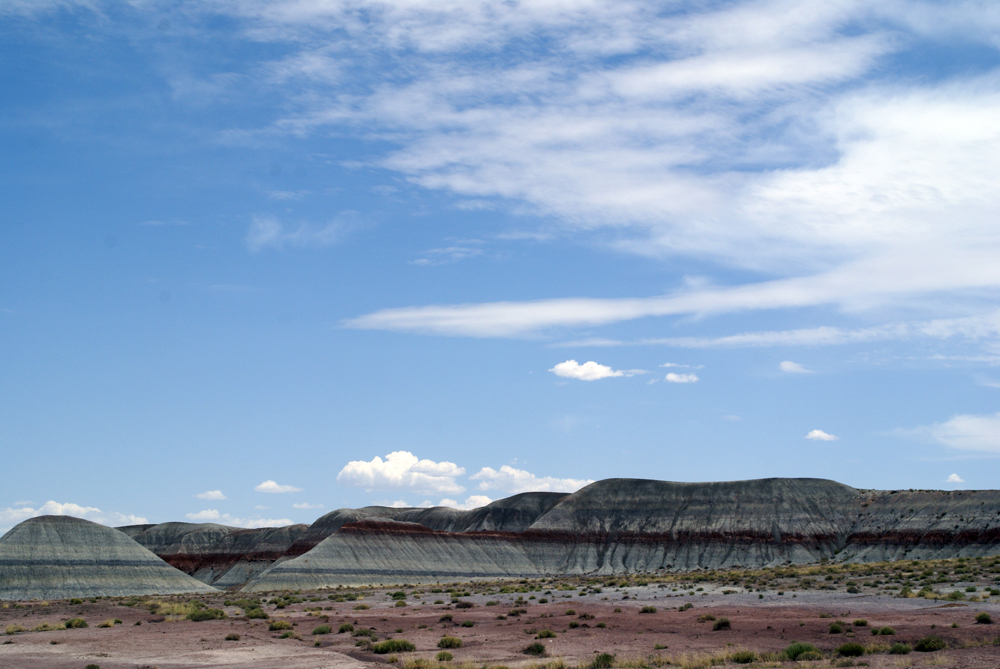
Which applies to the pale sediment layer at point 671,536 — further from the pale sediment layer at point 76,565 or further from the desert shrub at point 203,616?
the desert shrub at point 203,616

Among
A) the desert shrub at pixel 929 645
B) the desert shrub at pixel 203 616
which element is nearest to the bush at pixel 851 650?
the desert shrub at pixel 929 645

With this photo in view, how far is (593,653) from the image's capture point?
93.5 feet

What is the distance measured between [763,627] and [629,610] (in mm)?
13914

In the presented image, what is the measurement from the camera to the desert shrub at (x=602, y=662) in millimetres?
24600

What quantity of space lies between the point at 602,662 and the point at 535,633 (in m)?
11.2

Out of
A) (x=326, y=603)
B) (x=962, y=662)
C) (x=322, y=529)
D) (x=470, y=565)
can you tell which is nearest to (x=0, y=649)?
(x=326, y=603)

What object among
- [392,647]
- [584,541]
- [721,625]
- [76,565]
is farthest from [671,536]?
[392,647]

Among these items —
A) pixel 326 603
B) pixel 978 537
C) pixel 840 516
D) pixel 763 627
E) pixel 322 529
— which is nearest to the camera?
pixel 763 627

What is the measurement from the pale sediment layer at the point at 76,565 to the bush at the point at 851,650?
90574mm

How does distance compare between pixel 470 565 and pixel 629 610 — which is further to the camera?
pixel 470 565

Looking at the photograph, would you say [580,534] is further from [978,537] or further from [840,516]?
[978,537]

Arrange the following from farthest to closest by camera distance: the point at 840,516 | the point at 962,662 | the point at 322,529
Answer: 1. the point at 322,529
2. the point at 840,516
3. the point at 962,662

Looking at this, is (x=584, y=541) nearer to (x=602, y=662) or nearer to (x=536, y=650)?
(x=536, y=650)

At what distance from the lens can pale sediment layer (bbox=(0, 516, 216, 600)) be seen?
95.2m
